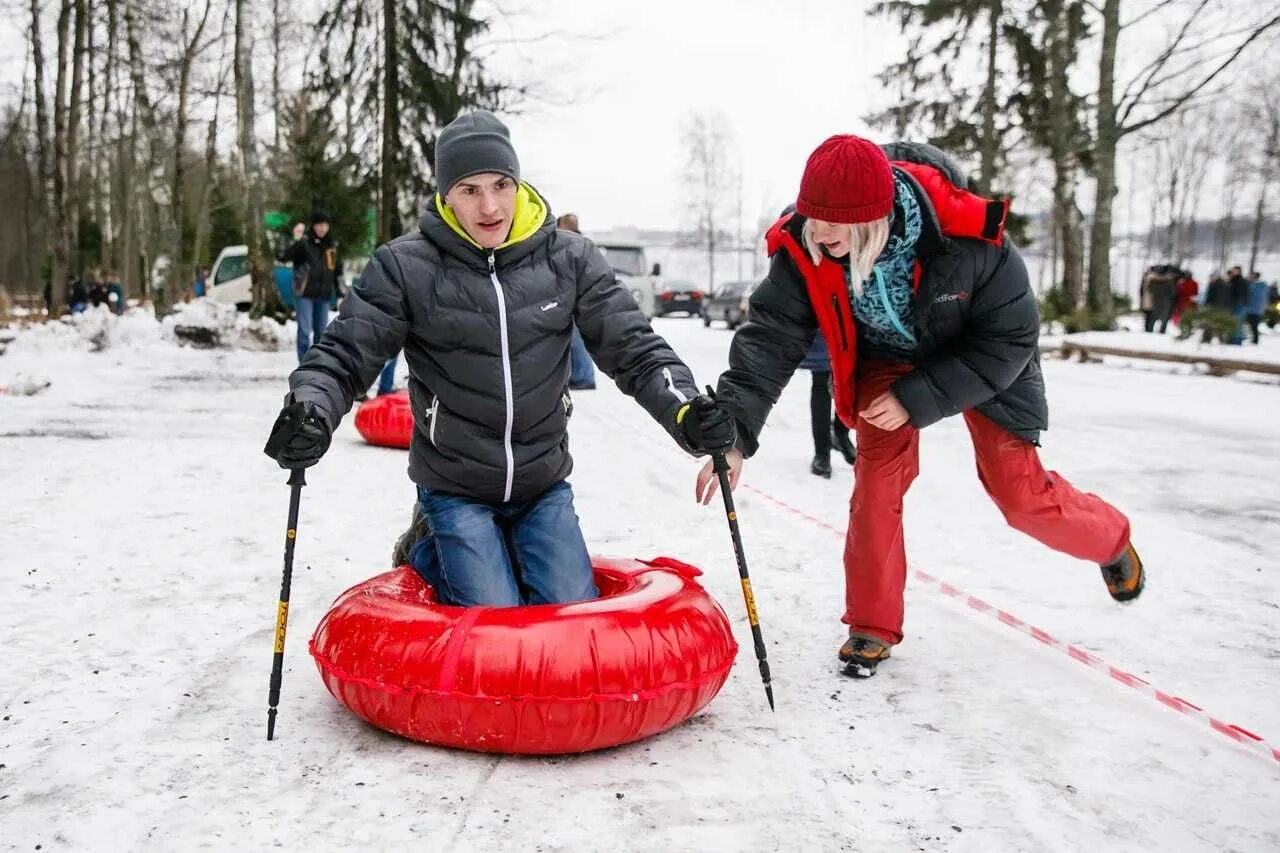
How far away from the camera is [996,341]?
3084mm

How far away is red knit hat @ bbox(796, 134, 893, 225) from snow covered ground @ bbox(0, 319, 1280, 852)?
4.41ft

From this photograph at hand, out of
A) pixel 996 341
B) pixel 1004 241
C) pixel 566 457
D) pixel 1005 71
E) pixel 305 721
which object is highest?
pixel 1005 71

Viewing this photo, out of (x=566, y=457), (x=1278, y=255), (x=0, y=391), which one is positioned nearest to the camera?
(x=566, y=457)

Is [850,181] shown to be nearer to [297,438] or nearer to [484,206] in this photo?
[484,206]

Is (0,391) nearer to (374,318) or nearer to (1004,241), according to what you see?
(374,318)

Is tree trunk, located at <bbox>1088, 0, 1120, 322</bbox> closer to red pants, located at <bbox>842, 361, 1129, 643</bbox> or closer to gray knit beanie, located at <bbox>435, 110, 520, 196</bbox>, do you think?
red pants, located at <bbox>842, 361, 1129, 643</bbox>

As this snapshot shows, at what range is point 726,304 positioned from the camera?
2839 centimetres

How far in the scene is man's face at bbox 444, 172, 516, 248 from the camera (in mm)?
3049

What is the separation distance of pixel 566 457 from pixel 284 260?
9482 millimetres

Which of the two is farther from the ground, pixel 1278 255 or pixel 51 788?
pixel 1278 255

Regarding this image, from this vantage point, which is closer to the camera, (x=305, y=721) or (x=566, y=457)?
(x=305, y=721)

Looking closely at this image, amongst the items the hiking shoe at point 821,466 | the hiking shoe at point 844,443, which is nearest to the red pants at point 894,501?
the hiking shoe at point 821,466

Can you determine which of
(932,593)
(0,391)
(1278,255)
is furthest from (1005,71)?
(1278,255)

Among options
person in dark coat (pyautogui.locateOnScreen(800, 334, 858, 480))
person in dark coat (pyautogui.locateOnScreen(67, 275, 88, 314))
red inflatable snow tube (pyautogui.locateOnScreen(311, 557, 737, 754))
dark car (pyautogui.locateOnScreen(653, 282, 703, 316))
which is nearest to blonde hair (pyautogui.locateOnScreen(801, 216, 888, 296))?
red inflatable snow tube (pyautogui.locateOnScreen(311, 557, 737, 754))
